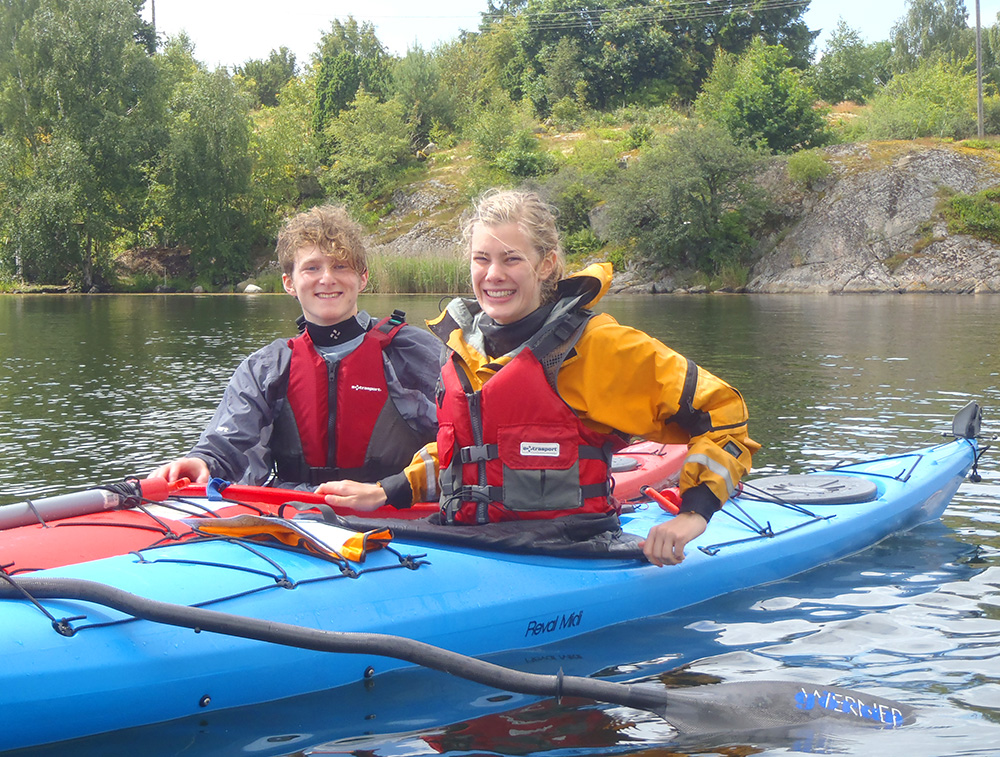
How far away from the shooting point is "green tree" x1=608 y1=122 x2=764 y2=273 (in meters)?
28.1

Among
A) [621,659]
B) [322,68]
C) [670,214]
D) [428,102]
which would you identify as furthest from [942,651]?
[322,68]

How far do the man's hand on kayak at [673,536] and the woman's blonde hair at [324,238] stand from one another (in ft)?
5.14

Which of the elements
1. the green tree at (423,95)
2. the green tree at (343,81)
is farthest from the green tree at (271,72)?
the green tree at (423,95)

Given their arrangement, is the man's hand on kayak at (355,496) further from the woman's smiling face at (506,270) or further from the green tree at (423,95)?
the green tree at (423,95)

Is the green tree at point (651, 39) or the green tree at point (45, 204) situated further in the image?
the green tree at point (651, 39)

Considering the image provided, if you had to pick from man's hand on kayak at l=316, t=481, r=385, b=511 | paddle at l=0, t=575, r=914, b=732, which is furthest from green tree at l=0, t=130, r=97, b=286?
paddle at l=0, t=575, r=914, b=732

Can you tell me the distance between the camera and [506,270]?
2.97 meters

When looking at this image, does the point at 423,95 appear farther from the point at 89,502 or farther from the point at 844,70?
the point at 89,502

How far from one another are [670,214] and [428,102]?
18.9 metres

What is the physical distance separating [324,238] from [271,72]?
2255 inches

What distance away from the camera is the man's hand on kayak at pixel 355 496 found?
3.41 meters

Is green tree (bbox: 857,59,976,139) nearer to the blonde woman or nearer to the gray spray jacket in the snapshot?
the gray spray jacket

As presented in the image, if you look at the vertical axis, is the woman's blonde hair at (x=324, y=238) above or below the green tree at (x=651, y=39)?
below

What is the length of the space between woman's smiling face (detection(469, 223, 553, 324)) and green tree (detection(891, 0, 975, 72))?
5578cm
